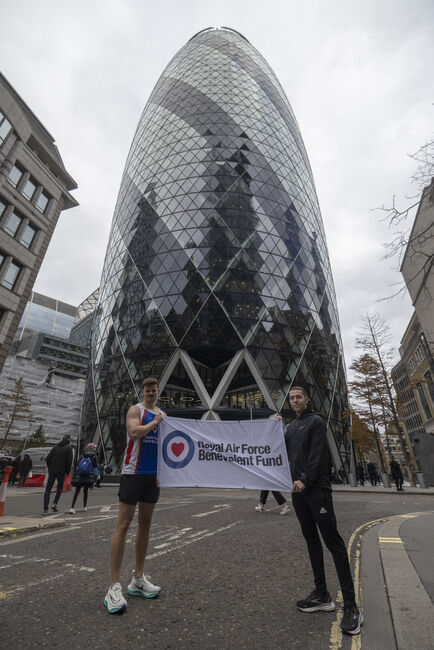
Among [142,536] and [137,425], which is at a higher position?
[137,425]

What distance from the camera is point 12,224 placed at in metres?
20.0

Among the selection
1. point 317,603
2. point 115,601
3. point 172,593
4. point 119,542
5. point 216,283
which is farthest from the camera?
point 216,283

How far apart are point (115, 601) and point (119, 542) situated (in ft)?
1.15

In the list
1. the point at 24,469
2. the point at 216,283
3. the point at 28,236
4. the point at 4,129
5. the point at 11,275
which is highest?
the point at 4,129

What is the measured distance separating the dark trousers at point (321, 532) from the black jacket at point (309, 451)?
98 millimetres

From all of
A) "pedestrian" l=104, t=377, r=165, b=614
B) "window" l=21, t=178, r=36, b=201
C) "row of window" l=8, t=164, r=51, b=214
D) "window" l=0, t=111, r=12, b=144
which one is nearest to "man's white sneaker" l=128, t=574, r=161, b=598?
"pedestrian" l=104, t=377, r=165, b=614

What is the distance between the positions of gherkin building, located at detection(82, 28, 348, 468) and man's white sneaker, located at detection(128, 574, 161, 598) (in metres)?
20.4

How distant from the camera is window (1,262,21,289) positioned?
19203mm

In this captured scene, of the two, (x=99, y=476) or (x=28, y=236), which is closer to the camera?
(x=99, y=476)

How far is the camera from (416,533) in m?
4.84

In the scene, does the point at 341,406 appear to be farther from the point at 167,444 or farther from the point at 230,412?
the point at 167,444

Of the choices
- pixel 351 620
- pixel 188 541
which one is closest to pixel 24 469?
pixel 188 541

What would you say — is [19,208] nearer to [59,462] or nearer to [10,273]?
[10,273]

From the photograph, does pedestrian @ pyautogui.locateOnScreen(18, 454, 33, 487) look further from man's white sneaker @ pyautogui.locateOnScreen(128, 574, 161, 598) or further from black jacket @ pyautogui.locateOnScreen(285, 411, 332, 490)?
black jacket @ pyautogui.locateOnScreen(285, 411, 332, 490)
